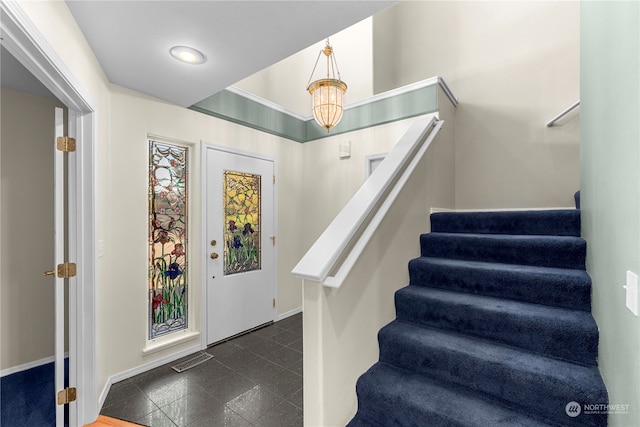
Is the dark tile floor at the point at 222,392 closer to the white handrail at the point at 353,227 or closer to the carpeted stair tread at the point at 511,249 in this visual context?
the white handrail at the point at 353,227

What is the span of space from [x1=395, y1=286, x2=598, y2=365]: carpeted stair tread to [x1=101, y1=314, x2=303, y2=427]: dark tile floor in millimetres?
1058

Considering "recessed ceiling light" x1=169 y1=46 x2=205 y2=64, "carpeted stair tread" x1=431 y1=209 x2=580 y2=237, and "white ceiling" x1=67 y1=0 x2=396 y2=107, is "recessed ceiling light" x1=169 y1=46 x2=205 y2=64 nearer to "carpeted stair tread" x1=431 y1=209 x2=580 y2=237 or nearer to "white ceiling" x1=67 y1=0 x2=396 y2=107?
"white ceiling" x1=67 y1=0 x2=396 y2=107

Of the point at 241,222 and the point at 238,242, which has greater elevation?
the point at 241,222

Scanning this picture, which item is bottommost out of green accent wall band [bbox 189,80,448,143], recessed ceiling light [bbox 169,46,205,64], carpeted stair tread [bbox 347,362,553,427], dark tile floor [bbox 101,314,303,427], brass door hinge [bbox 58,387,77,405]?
dark tile floor [bbox 101,314,303,427]

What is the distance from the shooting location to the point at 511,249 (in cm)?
193

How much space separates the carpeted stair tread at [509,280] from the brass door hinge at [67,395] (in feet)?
7.69

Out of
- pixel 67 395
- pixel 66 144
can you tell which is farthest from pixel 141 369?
pixel 66 144

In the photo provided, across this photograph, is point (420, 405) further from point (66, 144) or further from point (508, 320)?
point (66, 144)

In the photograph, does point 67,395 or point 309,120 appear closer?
point 67,395

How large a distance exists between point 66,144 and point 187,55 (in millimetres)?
960

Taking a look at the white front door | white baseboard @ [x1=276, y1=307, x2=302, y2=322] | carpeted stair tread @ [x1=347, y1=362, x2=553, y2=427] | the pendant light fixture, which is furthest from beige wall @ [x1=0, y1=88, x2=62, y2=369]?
carpeted stair tread @ [x1=347, y1=362, x2=553, y2=427]

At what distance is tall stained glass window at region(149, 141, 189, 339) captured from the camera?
2.62 meters

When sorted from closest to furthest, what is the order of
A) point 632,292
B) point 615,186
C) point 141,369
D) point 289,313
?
1. point 632,292
2. point 615,186
3. point 141,369
4. point 289,313

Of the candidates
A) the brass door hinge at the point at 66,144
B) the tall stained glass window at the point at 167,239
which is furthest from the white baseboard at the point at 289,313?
the brass door hinge at the point at 66,144
